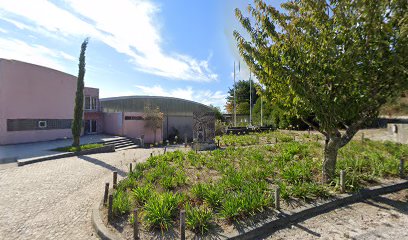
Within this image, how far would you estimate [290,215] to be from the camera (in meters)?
4.45

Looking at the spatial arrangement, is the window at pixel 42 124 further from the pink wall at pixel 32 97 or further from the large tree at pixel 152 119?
the large tree at pixel 152 119

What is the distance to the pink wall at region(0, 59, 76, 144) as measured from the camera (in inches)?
559

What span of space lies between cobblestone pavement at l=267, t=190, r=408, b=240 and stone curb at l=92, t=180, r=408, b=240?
0.13m

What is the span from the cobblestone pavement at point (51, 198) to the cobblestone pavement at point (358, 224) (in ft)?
14.4

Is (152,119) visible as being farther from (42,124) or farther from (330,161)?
(330,161)

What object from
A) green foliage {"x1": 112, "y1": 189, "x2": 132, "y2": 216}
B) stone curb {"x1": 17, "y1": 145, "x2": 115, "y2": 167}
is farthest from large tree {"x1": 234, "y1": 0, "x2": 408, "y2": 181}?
stone curb {"x1": 17, "y1": 145, "x2": 115, "y2": 167}

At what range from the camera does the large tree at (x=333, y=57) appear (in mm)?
4660

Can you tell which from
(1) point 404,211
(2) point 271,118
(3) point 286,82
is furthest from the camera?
(2) point 271,118

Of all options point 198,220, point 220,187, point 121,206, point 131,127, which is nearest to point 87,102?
point 131,127

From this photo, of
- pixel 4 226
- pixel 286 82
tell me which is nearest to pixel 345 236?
pixel 286 82

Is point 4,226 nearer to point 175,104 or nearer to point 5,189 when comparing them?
point 5,189

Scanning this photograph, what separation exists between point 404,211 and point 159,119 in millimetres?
17686

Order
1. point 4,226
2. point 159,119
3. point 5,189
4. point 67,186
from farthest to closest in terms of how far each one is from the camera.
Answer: point 159,119
point 67,186
point 5,189
point 4,226

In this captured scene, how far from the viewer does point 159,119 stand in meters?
19.7
